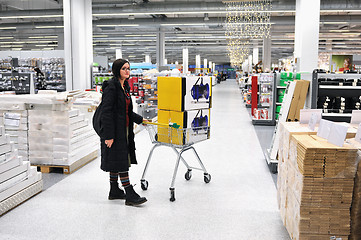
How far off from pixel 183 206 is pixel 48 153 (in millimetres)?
2368

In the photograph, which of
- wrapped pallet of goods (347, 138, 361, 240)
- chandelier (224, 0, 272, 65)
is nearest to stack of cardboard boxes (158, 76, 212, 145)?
wrapped pallet of goods (347, 138, 361, 240)

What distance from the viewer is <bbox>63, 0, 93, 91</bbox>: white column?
1066 cm

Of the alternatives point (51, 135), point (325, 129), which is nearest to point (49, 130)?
point (51, 135)

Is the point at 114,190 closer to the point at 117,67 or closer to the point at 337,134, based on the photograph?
the point at 117,67

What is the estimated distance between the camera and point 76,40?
1075 cm

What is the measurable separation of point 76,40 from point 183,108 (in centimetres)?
749

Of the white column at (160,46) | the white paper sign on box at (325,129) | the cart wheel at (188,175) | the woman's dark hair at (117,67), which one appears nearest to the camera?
the white paper sign on box at (325,129)

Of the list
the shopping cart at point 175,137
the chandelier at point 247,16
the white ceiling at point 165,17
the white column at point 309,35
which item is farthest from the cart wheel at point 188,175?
the white ceiling at point 165,17

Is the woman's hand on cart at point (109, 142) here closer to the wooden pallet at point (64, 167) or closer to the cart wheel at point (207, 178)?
the cart wheel at point (207, 178)

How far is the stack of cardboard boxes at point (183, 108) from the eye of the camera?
428 centimetres

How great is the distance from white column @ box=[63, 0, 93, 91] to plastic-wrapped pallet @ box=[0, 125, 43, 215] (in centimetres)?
698

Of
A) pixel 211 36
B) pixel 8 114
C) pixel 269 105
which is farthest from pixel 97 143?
pixel 211 36

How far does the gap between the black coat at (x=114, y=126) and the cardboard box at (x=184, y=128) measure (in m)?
0.57

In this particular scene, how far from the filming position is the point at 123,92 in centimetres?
394
